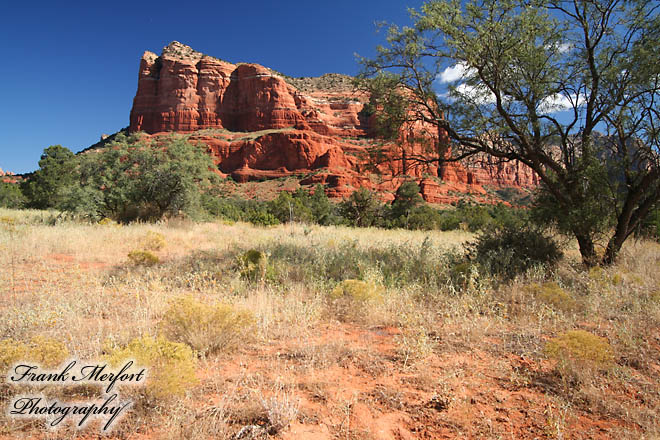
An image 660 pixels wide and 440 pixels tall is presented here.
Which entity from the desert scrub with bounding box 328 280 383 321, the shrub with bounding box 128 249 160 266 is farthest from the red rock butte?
the desert scrub with bounding box 328 280 383 321

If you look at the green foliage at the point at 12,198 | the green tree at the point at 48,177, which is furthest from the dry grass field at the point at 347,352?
the green foliage at the point at 12,198

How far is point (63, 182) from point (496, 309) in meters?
35.5

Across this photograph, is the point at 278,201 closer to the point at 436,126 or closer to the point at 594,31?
the point at 436,126

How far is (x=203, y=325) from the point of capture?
9.91 ft

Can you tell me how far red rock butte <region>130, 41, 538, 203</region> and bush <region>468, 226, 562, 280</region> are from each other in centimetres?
7490

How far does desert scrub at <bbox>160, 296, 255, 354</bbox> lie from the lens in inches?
118

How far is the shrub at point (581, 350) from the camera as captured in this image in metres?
2.57

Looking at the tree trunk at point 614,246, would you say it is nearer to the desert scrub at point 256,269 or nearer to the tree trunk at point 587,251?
the tree trunk at point 587,251

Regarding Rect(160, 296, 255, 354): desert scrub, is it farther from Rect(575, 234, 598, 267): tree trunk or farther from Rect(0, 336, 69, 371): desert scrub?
Rect(575, 234, 598, 267): tree trunk

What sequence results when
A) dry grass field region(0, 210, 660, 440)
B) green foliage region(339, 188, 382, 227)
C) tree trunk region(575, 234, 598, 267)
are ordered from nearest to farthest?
dry grass field region(0, 210, 660, 440)
tree trunk region(575, 234, 598, 267)
green foliage region(339, 188, 382, 227)

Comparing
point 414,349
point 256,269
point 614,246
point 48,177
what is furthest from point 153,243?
point 48,177

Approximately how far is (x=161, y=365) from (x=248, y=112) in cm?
10928

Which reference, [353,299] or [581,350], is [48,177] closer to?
[353,299]

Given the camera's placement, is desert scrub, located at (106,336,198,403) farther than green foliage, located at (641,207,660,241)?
No
